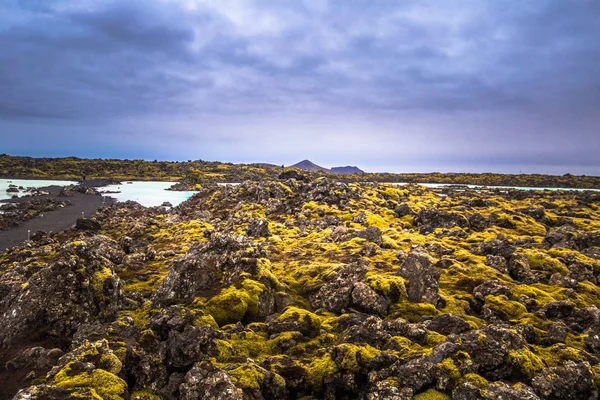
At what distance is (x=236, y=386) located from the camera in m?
10.0

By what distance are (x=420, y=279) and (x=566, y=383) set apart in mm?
7689

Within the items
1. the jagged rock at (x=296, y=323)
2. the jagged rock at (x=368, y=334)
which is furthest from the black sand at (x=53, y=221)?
the jagged rock at (x=368, y=334)

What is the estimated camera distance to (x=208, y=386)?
9.83 meters

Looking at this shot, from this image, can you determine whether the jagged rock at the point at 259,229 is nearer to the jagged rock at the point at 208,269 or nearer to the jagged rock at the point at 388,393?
the jagged rock at the point at 208,269

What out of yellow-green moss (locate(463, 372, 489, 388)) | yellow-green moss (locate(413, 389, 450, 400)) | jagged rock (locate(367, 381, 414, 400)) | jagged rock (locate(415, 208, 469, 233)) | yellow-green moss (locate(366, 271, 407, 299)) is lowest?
yellow-green moss (locate(413, 389, 450, 400))

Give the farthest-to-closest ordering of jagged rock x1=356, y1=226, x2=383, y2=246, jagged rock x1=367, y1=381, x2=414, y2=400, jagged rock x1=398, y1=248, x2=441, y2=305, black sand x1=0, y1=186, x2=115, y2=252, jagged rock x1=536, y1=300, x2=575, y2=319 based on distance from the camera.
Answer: black sand x1=0, y1=186, x2=115, y2=252 → jagged rock x1=356, y1=226, x2=383, y2=246 → jagged rock x1=398, y1=248, x2=441, y2=305 → jagged rock x1=536, y1=300, x2=575, y2=319 → jagged rock x1=367, y1=381, x2=414, y2=400

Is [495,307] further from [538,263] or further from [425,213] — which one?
[425,213]

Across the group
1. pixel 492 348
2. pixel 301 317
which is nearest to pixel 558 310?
pixel 492 348

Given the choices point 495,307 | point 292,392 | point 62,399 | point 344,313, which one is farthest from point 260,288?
point 495,307

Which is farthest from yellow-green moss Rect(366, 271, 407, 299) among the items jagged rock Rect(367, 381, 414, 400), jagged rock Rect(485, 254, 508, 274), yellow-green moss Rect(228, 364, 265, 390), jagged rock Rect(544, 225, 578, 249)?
jagged rock Rect(544, 225, 578, 249)

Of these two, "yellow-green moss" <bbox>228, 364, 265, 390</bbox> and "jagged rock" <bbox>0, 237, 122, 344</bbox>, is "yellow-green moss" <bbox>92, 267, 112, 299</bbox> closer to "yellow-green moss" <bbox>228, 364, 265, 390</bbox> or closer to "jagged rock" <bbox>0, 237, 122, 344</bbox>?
"jagged rock" <bbox>0, 237, 122, 344</bbox>

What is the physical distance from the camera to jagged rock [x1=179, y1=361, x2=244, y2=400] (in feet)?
31.3

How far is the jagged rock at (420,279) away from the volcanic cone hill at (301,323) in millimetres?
77

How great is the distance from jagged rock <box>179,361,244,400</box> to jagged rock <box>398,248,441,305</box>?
11016 mm
